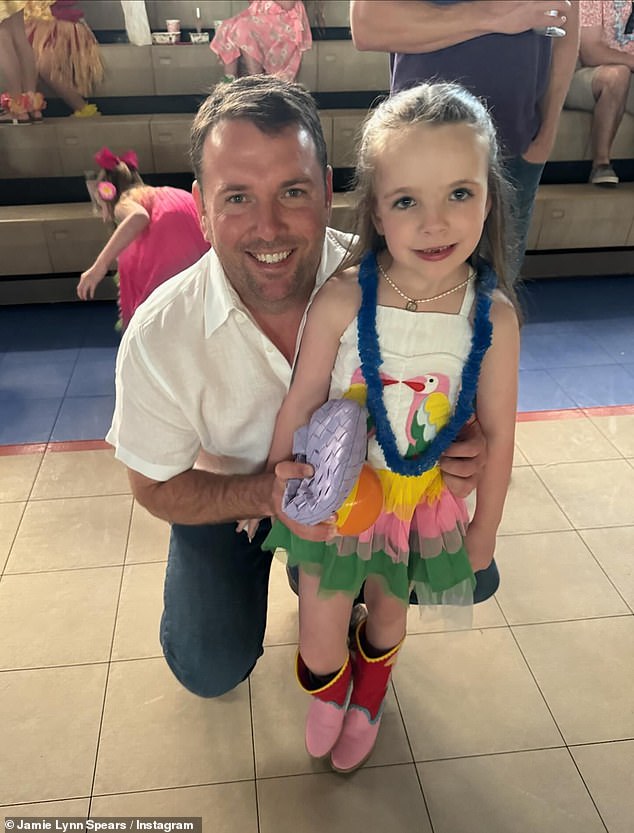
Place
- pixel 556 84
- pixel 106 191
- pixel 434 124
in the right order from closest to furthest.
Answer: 1. pixel 434 124
2. pixel 556 84
3. pixel 106 191

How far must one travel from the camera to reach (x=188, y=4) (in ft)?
13.2

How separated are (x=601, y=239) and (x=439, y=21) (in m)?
2.65

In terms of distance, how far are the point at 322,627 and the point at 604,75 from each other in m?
3.67

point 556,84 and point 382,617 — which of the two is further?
point 556,84

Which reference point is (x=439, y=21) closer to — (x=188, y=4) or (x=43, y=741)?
(x=43, y=741)

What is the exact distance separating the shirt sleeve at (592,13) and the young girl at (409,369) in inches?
123

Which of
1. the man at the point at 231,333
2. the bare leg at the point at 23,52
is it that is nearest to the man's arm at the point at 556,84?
the man at the point at 231,333

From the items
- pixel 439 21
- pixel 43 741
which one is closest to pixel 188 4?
pixel 439 21

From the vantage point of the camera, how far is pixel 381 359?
106 cm

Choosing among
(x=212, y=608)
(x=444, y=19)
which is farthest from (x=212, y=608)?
(x=444, y=19)

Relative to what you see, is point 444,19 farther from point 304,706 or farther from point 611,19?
point 611,19

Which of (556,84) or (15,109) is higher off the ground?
(556,84)

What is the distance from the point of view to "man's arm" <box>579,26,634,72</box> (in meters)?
3.53

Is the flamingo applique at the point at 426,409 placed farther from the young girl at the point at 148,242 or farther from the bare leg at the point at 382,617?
the young girl at the point at 148,242
